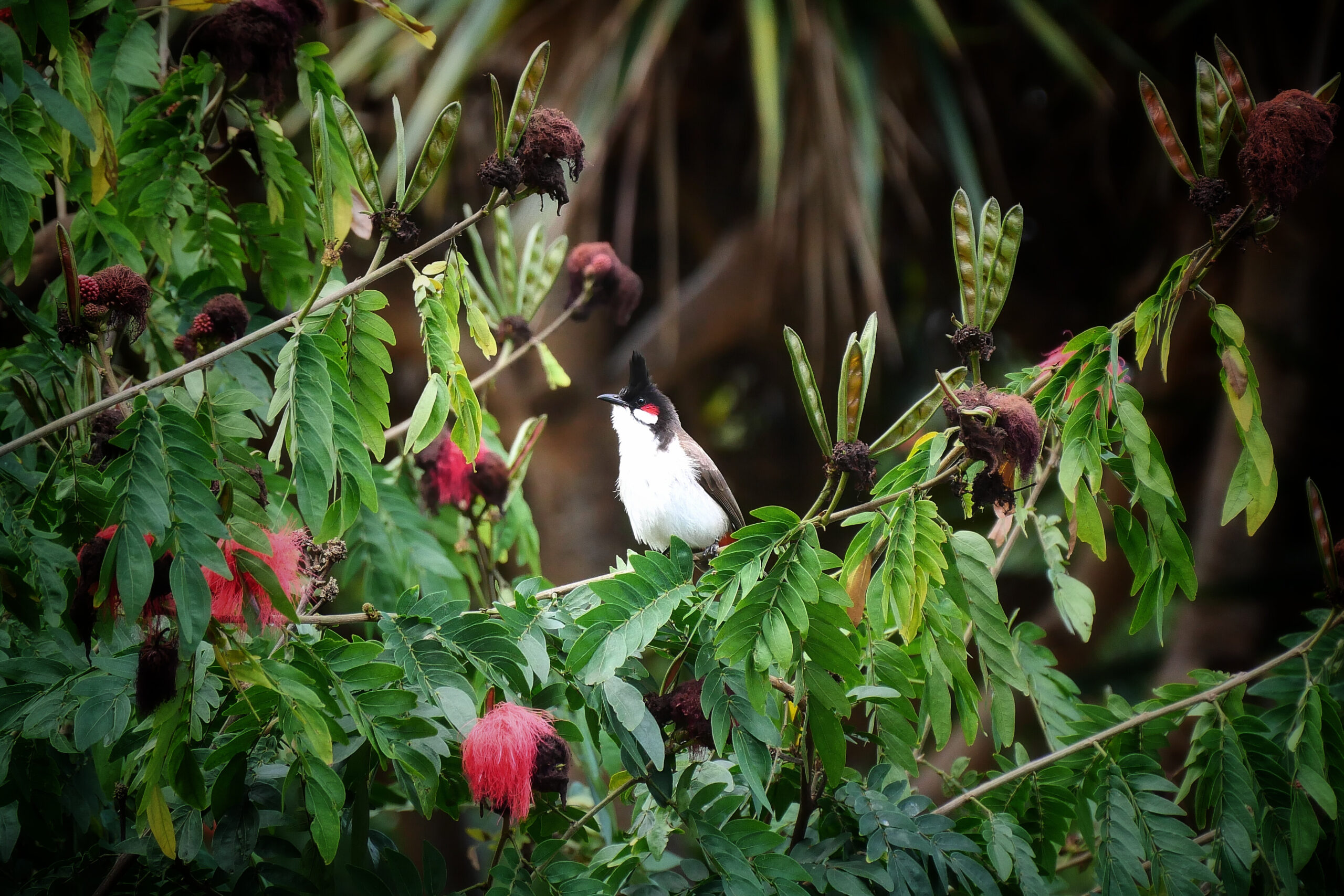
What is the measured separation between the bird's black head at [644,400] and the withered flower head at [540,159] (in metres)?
1.66

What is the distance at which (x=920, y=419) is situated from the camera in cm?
169

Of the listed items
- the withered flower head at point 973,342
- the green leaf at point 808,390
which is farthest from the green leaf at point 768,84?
the green leaf at point 808,390

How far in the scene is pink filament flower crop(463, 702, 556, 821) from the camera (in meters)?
1.64

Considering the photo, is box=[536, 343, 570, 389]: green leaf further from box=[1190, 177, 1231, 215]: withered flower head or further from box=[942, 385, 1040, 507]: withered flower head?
box=[1190, 177, 1231, 215]: withered flower head

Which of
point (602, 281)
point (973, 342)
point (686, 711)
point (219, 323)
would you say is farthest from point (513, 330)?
point (973, 342)

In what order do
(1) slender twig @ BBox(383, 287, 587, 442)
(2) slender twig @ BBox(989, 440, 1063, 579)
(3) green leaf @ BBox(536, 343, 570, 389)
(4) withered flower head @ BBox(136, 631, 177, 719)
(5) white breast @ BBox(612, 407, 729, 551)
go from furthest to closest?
(5) white breast @ BBox(612, 407, 729, 551) < (3) green leaf @ BBox(536, 343, 570, 389) < (1) slender twig @ BBox(383, 287, 587, 442) < (2) slender twig @ BBox(989, 440, 1063, 579) < (4) withered flower head @ BBox(136, 631, 177, 719)

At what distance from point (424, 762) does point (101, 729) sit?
1.65 feet

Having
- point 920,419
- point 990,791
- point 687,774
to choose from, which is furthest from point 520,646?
point 990,791

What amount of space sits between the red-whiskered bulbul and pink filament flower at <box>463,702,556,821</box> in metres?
1.58

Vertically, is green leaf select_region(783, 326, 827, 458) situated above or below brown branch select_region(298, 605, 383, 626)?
above

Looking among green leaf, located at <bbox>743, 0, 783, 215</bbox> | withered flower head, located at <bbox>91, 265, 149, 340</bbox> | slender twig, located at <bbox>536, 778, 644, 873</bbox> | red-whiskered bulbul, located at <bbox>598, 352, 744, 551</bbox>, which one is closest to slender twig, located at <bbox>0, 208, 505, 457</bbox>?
withered flower head, located at <bbox>91, 265, 149, 340</bbox>

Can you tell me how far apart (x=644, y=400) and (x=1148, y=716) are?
6.07 ft

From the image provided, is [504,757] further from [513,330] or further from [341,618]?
[513,330]

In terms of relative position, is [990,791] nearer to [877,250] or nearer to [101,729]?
[101,729]
